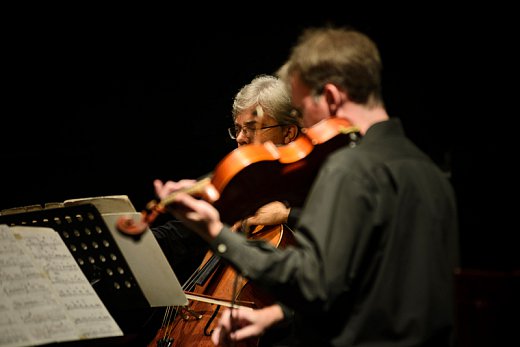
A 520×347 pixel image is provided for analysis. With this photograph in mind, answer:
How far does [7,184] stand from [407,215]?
325 centimetres

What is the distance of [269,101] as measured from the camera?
8.76ft

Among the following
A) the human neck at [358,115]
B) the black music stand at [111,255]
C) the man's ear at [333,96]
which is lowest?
the black music stand at [111,255]

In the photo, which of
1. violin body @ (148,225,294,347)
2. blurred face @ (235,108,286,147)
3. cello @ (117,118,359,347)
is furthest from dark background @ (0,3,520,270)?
cello @ (117,118,359,347)

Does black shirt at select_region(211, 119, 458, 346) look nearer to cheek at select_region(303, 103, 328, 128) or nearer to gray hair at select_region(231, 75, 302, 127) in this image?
cheek at select_region(303, 103, 328, 128)

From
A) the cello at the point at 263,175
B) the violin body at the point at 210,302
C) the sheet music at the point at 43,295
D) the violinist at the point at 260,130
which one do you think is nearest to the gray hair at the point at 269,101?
the violinist at the point at 260,130

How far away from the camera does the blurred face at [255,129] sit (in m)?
2.57

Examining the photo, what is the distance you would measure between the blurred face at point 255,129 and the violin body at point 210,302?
427 millimetres

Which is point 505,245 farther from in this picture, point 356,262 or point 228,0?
point 228,0

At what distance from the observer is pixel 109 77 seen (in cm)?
393

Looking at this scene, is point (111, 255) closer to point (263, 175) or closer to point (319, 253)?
point (263, 175)

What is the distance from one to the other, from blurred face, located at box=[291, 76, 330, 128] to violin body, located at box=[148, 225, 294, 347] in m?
0.74

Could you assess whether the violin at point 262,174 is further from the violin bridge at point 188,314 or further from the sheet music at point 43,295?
the violin bridge at point 188,314

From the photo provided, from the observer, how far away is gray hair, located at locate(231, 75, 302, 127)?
8.64ft

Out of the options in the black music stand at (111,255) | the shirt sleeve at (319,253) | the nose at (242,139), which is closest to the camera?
the shirt sleeve at (319,253)
